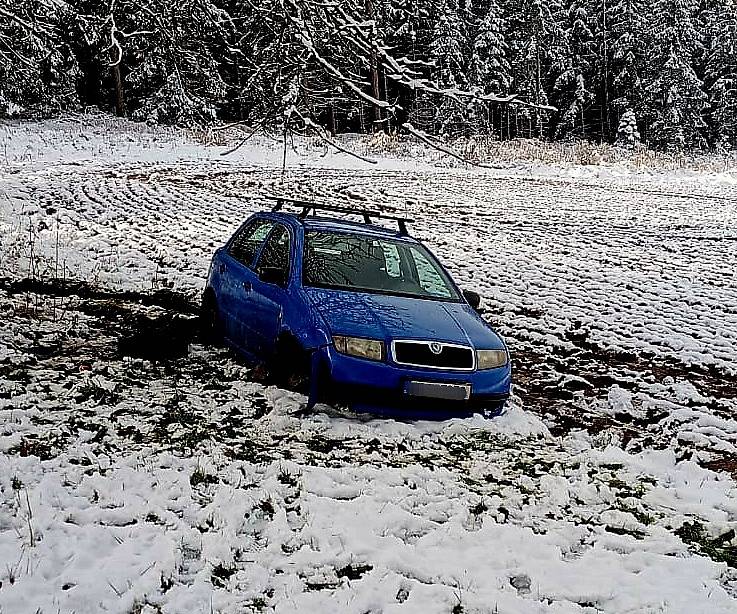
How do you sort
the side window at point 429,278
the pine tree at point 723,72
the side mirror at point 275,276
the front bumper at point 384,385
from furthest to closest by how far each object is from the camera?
the pine tree at point 723,72 → the side window at point 429,278 → the side mirror at point 275,276 → the front bumper at point 384,385

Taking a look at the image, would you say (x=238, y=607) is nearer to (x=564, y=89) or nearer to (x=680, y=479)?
(x=680, y=479)

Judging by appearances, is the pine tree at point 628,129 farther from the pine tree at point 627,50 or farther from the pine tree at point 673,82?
the pine tree at point 673,82

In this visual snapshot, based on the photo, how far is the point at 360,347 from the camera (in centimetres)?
567

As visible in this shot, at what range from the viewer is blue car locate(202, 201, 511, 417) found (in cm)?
565

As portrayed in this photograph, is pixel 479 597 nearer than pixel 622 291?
Yes

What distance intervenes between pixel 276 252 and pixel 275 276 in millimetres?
672

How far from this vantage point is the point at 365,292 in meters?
6.58

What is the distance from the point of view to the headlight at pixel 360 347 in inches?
222

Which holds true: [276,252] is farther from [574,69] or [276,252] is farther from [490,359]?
[574,69]

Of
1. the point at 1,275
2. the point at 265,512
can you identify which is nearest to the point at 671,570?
the point at 265,512

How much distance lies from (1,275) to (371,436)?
27.8 feet

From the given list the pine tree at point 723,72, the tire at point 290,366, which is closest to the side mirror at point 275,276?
the tire at point 290,366

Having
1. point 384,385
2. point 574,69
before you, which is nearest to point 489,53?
A: point 574,69

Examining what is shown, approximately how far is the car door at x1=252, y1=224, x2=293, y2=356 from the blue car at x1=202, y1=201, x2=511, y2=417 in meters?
0.01
